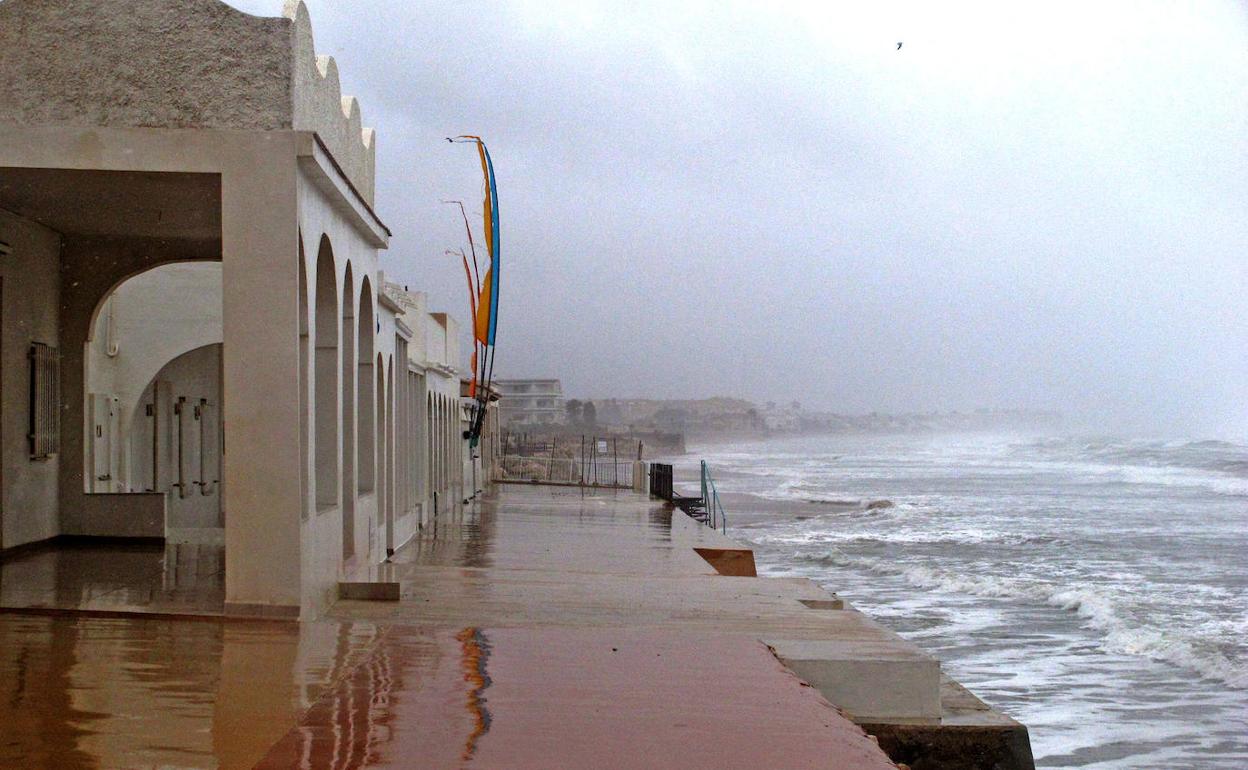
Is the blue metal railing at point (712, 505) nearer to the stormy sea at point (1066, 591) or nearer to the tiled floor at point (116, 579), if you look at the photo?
the stormy sea at point (1066, 591)

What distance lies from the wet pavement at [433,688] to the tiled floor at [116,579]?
0.13m

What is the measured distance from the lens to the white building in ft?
26.8

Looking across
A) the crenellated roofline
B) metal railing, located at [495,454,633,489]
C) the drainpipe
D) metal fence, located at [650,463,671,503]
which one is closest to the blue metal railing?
metal fence, located at [650,463,671,503]

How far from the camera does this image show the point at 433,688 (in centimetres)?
618

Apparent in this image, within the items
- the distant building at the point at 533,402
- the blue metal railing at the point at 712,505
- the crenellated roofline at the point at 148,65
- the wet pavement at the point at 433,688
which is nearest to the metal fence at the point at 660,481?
the blue metal railing at the point at 712,505

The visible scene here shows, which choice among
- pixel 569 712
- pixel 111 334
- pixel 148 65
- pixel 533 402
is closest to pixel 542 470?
pixel 111 334

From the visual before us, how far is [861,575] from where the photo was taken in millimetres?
23156

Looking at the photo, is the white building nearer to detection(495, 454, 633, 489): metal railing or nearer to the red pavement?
the red pavement

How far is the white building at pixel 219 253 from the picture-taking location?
322 inches

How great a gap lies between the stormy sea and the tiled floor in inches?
261

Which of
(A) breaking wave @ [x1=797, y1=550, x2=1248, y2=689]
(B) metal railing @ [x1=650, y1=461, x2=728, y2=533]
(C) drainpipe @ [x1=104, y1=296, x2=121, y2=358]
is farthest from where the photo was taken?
(B) metal railing @ [x1=650, y1=461, x2=728, y2=533]

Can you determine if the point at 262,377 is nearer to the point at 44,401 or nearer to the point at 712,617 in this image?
the point at 712,617

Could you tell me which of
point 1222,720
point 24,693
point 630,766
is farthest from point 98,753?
point 1222,720

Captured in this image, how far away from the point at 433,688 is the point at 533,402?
137 meters
